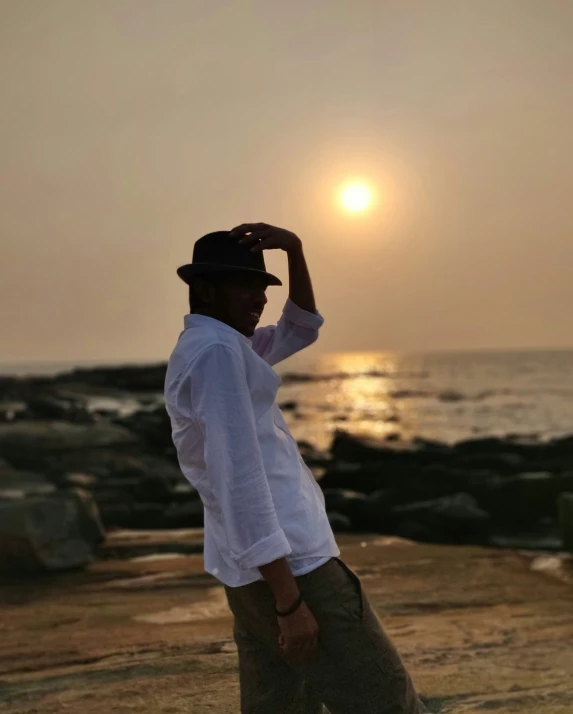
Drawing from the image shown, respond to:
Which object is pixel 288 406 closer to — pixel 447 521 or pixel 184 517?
pixel 184 517

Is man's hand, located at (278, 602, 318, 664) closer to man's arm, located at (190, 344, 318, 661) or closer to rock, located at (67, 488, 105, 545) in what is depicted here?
man's arm, located at (190, 344, 318, 661)

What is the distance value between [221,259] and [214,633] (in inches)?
124

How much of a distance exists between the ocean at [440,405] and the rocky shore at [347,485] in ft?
27.6

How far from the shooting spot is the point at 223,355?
6.19 ft

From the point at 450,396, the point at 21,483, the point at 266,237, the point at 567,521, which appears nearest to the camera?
the point at 266,237

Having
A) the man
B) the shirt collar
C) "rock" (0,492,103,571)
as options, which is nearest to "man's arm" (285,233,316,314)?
the man

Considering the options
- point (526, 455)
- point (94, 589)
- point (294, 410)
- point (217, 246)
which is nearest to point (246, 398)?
point (217, 246)

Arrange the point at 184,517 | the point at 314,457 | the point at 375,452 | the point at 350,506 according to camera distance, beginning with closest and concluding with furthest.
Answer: the point at 184,517 → the point at 350,506 → the point at 375,452 → the point at 314,457

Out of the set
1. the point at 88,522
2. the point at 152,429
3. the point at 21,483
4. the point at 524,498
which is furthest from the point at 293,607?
the point at 152,429

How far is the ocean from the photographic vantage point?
111ft

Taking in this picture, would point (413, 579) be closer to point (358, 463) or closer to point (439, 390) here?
point (358, 463)

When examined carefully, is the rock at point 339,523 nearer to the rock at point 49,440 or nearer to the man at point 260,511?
the man at point 260,511

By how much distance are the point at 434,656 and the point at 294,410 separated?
4332 cm

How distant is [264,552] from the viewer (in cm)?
183
